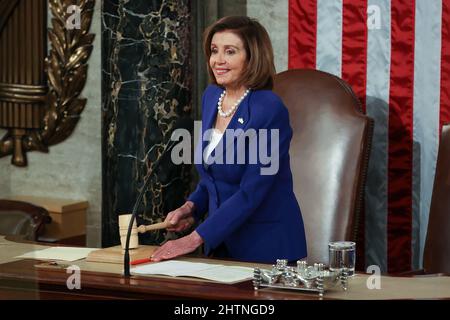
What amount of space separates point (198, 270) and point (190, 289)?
0.91 feet

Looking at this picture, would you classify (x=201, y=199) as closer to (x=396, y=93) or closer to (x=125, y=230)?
(x=125, y=230)

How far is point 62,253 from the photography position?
3734mm

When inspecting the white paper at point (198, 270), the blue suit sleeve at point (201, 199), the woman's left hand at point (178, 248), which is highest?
the blue suit sleeve at point (201, 199)

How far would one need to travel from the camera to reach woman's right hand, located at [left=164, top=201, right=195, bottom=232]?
374 centimetres

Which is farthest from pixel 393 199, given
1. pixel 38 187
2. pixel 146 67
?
pixel 38 187

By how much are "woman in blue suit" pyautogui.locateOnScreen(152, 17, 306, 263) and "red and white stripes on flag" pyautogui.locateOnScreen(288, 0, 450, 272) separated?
1779 millimetres

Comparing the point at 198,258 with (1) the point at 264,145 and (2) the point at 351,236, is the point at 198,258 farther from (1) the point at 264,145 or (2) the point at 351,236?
(2) the point at 351,236

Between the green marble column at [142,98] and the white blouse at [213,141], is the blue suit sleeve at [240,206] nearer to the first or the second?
the white blouse at [213,141]

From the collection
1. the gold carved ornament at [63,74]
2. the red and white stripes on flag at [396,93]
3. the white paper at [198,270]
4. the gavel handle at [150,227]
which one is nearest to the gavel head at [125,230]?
the gavel handle at [150,227]

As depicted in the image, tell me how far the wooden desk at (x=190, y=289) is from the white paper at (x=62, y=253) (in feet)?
0.80

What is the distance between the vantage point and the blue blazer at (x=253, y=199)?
3.58 m

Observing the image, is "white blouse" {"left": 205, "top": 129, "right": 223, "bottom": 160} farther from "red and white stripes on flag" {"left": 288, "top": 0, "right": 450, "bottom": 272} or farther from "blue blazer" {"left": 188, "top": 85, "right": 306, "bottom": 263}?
"red and white stripes on flag" {"left": 288, "top": 0, "right": 450, "bottom": 272}

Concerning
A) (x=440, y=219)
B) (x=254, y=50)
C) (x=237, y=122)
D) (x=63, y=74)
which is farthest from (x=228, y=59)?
(x=63, y=74)

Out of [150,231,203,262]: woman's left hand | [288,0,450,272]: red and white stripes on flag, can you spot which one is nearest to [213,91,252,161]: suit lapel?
[150,231,203,262]: woman's left hand
